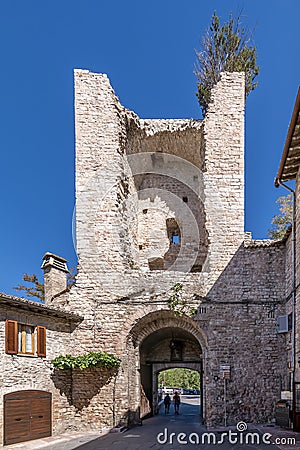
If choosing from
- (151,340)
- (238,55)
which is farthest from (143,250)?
(238,55)

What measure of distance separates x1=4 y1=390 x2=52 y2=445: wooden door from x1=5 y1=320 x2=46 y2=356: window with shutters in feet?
3.16

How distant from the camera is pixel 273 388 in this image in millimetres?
12180

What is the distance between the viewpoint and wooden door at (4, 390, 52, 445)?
9.78 meters

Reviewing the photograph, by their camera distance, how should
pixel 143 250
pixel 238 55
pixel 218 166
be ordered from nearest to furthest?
pixel 218 166, pixel 143 250, pixel 238 55

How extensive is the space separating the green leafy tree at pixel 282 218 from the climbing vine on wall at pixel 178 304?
310 inches

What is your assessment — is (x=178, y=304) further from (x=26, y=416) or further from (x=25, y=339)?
(x=26, y=416)

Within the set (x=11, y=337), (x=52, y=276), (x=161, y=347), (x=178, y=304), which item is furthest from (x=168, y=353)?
(x=11, y=337)

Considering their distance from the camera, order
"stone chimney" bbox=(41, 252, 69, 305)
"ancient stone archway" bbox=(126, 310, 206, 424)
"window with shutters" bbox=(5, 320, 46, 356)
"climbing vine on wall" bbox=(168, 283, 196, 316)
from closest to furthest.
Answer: "window with shutters" bbox=(5, 320, 46, 356)
"climbing vine on wall" bbox=(168, 283, 196, 316)
"ancient stone archway" bbox=(126, 310, 206, 424)
"stone chimney" bbox=(41, 252, 69, 305)

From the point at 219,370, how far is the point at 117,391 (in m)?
2.97

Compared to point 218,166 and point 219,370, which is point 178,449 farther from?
point 218,166

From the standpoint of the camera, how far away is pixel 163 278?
13.1 meters

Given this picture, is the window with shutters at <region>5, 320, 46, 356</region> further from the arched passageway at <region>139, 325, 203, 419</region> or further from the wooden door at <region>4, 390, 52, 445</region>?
the arched passageway at <region>139, 325, 203, 419</region>

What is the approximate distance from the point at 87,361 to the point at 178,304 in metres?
3.05

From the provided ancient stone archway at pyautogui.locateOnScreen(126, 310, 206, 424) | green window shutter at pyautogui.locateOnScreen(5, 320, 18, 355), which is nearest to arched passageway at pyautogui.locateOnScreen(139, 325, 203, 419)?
ancient stone archway at pyautogui.locateOnScreen(126, 310, 206, 424)
